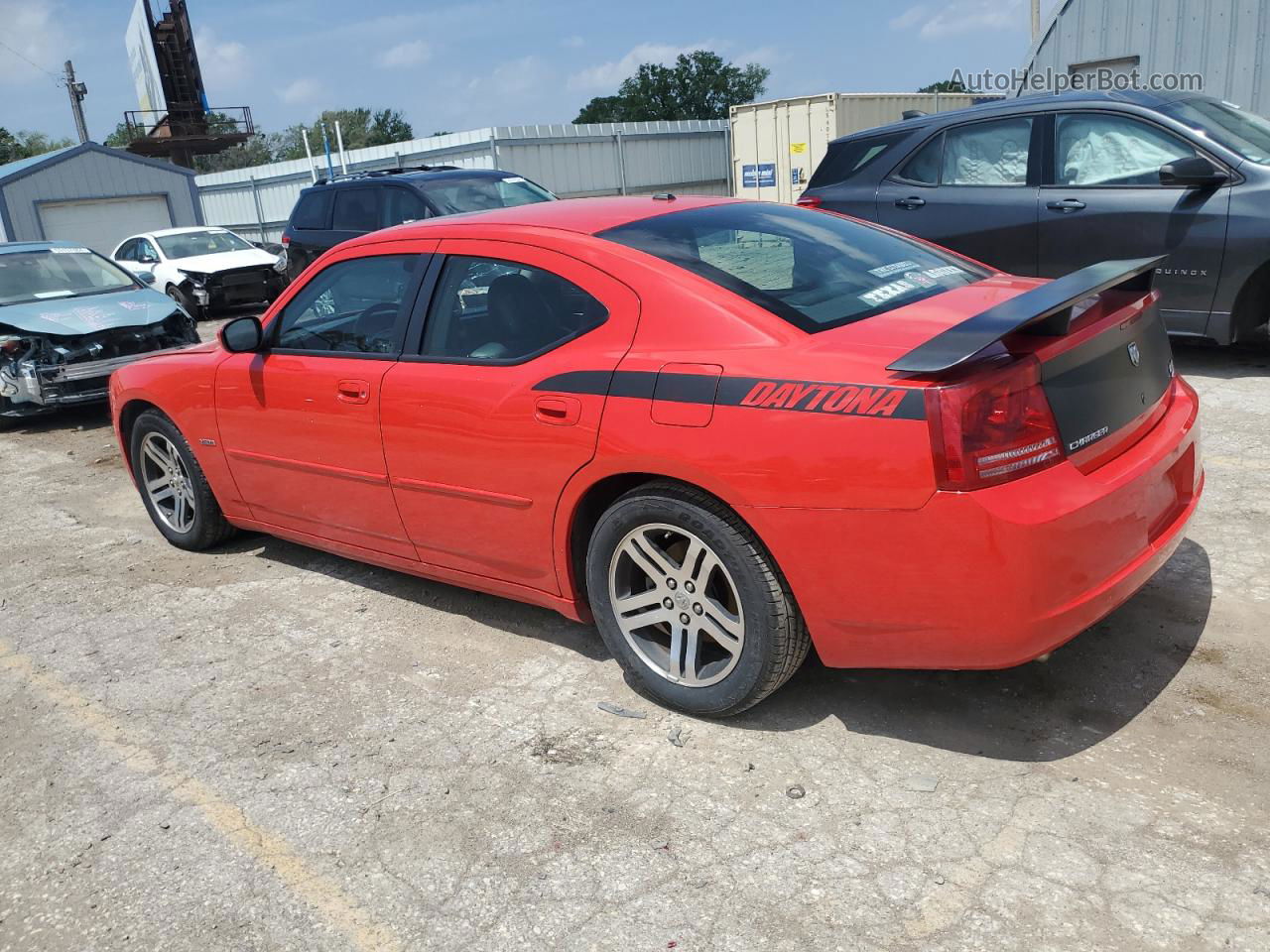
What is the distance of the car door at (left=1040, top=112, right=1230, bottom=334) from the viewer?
6.27 m

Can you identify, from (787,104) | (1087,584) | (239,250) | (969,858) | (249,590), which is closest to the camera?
(969,858)

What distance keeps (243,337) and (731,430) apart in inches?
96.7

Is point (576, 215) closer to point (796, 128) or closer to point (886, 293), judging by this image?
point (886, 293)

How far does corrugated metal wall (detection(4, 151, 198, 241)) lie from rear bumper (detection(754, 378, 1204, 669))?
87.4ft

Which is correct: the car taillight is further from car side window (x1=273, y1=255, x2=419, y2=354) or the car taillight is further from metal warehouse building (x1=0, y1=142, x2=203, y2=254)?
metal warehouse building (x1=0, y1=142, x2=203, y2=254)

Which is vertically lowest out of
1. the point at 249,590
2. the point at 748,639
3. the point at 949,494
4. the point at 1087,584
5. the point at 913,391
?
the point at 249,590

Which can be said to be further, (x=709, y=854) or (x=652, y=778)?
(x=652, y=778)

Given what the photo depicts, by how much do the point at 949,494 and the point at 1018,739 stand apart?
0.89 metres

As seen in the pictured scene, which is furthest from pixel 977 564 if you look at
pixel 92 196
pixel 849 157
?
pixel 92 196

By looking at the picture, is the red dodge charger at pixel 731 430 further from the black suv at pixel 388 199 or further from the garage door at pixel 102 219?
the garage door at pixel 102 219

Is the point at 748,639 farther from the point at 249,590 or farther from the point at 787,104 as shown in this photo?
the point at 787,104

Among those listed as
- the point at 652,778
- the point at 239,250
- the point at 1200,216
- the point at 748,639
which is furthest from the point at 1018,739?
the point at 239,250

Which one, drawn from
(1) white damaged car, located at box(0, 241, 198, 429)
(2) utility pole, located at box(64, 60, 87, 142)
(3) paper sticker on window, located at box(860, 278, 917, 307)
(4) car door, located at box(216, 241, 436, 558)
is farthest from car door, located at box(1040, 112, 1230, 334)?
(2) utility pole, located at box(64, 60, 87, 142)

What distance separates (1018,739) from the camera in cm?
296
